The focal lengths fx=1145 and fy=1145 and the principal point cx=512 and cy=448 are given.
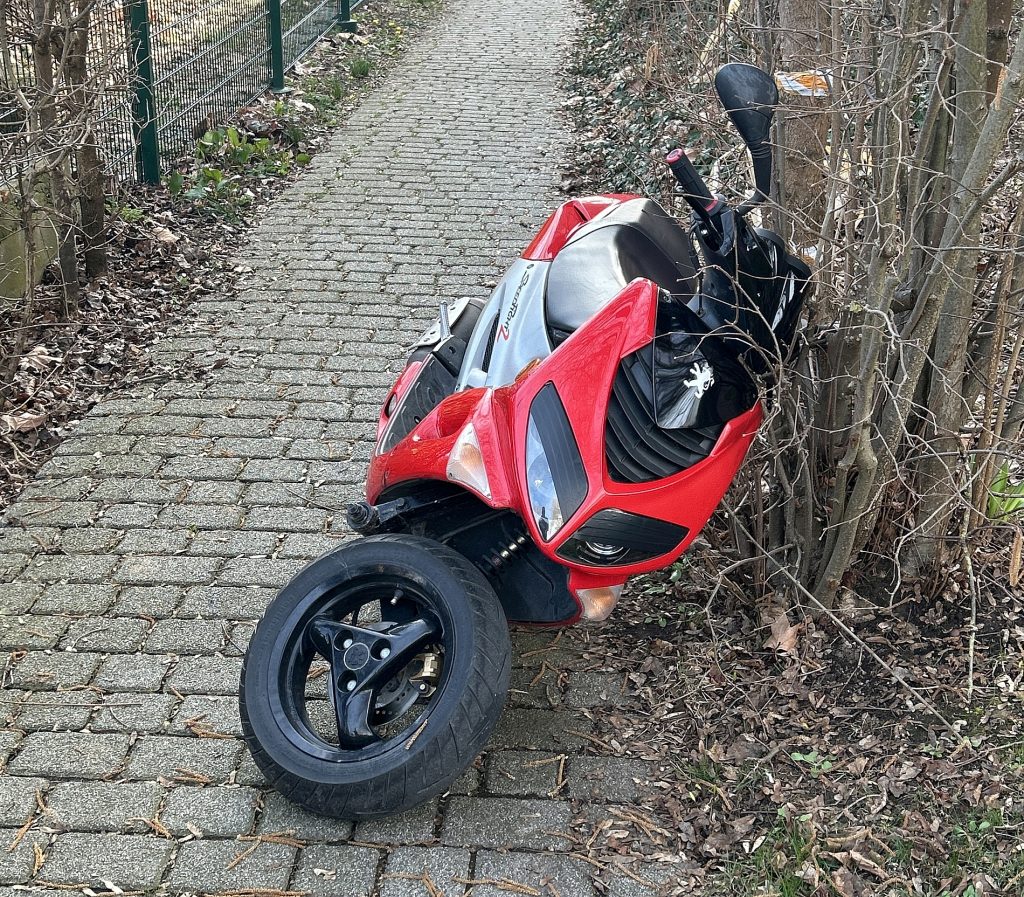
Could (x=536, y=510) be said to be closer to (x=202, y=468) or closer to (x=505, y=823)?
(x=505, y=823)

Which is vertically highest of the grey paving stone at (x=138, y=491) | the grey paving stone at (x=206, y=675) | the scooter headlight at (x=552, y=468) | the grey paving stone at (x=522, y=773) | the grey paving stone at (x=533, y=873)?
the scooter headlight at (x=552, y=468)

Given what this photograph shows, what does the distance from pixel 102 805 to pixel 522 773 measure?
1.14 meters

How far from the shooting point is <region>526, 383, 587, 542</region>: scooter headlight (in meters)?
2.84

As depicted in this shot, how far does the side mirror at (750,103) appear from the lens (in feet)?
9.15

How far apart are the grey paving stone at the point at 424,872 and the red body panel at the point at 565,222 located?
1.84 m

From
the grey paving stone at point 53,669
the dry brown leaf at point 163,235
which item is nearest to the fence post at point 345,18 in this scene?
the dry brown leaf at point 163,235

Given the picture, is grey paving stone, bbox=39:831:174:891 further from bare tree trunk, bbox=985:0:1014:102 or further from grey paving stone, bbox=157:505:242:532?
bare tree trunk, bbox=985:0:1014:102

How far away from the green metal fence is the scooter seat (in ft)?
11.8

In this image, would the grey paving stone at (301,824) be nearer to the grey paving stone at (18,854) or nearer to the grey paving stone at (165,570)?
the grey paving stone at (18,854)

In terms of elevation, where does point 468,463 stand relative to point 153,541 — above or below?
above

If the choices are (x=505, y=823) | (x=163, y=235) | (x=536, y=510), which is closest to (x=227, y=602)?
(x=505, y=823)

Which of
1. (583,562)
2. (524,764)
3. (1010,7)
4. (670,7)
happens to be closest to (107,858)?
(524,764)

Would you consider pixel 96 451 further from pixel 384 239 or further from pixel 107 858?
pixel 384 239

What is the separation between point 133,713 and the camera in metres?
3.44
